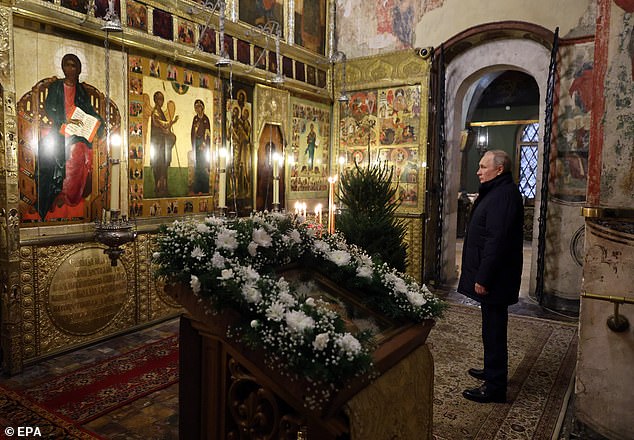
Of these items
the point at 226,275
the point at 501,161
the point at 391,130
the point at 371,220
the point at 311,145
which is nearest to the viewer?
the point at 226,275

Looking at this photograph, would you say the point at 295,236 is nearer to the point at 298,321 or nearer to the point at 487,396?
the point at 298,321

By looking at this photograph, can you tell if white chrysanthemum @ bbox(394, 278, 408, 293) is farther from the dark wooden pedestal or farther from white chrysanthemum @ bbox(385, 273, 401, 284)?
the dark wooden pedestal

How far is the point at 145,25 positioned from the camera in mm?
5297

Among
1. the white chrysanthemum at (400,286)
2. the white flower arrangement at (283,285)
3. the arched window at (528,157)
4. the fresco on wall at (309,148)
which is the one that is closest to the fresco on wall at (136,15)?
the fresco on wall at (309,148)

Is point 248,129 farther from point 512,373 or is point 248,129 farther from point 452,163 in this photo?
point 512,373

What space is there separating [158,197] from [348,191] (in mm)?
2310

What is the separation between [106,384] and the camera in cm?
401

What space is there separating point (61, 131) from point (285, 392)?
3978 millimetres

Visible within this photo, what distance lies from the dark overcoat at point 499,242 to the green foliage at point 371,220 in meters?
1.30

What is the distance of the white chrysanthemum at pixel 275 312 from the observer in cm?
174

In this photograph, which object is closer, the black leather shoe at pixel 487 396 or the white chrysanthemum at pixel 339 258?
the white chrysanthemum at pixel 339 258

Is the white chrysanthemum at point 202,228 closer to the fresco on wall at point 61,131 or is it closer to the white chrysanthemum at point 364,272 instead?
the white chrysanthemum at point 364,272

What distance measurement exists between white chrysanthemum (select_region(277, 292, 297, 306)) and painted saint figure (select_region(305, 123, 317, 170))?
262 inches

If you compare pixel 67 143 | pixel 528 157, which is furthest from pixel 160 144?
pixel 528 157
